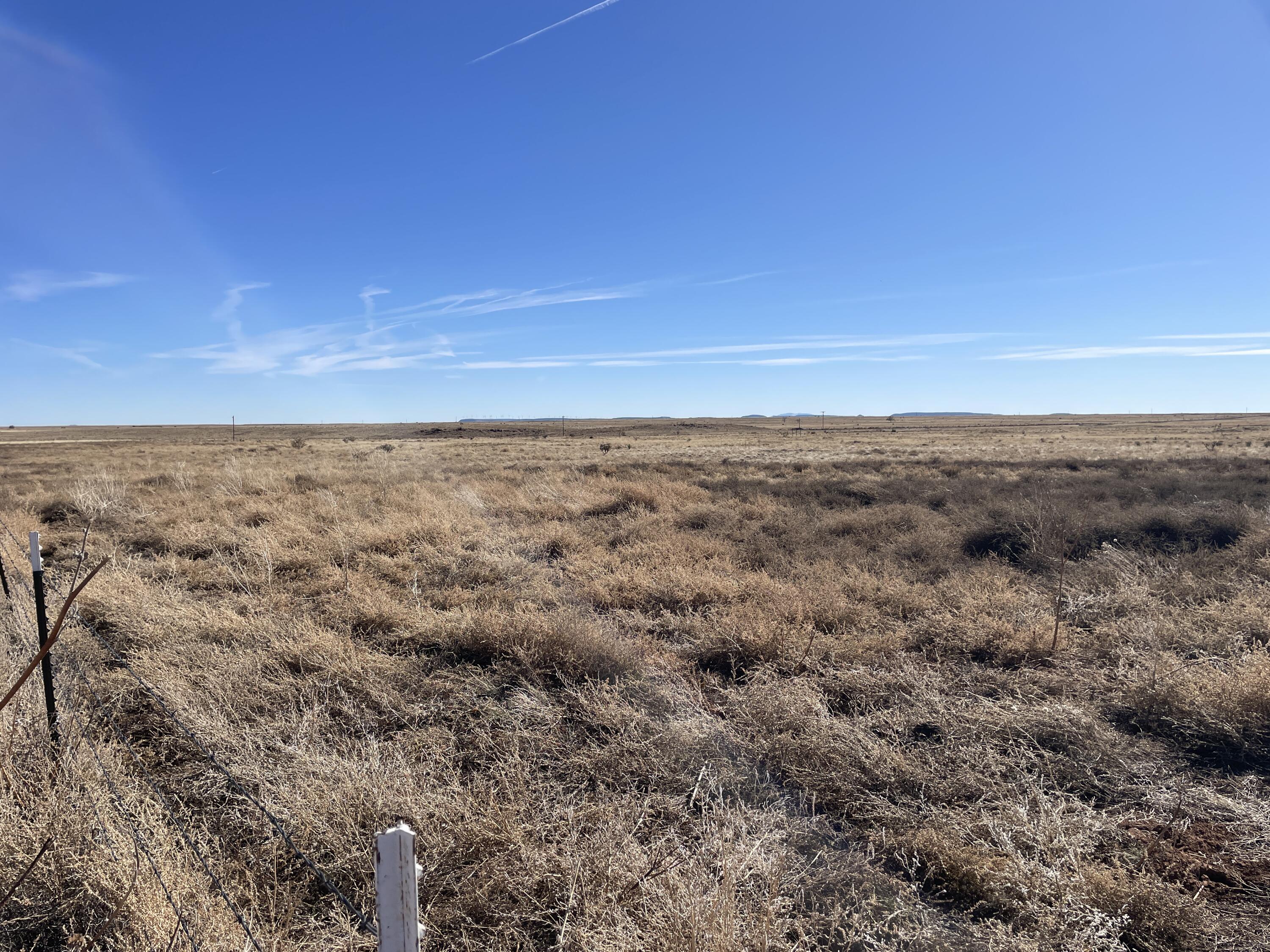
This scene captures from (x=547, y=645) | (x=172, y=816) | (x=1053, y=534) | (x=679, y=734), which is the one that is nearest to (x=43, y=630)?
(x=172, y=816)

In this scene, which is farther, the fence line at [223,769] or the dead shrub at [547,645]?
the dead shrub at [547,645]

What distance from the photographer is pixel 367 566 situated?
344 inches

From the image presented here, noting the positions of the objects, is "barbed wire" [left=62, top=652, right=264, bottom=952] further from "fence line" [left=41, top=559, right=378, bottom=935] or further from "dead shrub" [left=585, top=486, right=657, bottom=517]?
"dead shrub" [left=585, top=486, right=657, bottom=517]

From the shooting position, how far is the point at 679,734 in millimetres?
4438

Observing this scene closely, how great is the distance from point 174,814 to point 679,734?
2.91m

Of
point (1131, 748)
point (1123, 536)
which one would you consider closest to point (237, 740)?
point (1131, 748)

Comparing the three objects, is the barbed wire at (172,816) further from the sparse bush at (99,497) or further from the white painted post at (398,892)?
the sparse bush at (99,497)

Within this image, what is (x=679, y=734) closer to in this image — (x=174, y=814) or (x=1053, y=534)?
(x=174, y=814)

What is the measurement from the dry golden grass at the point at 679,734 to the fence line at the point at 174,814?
6 cm

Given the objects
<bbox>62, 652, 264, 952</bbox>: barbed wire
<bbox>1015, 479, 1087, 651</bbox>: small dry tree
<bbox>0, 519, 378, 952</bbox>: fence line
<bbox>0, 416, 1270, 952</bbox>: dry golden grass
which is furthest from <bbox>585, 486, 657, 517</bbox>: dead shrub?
<bbox>62, 652, 264, 952</bbox>: barbed wire

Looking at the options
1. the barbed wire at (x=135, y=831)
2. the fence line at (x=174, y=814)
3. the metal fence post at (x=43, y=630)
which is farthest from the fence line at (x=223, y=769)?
the metal fence post at (x=43, y=630)

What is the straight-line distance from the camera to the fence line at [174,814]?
2.49 meters

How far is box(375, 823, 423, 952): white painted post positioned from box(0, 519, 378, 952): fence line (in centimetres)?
15

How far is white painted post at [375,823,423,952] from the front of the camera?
5.09ft
